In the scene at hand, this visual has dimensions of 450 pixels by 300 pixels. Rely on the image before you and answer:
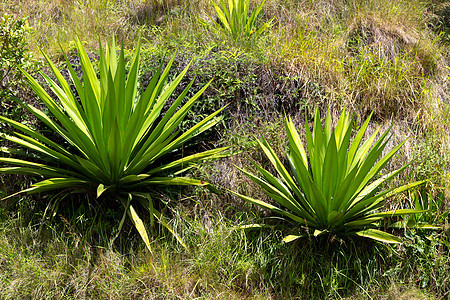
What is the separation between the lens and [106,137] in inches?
113

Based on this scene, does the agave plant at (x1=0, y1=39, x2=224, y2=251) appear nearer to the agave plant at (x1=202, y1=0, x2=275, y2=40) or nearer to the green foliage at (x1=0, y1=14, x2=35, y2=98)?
the green foliage at (x1=0, y1=14, x2=35, y2=98)

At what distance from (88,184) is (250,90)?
166cm

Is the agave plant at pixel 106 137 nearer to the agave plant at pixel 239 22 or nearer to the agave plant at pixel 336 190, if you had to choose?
the agave plant at pixel 336 190

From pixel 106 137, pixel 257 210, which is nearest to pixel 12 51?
pixel 106 137

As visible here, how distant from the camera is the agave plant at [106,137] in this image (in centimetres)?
282

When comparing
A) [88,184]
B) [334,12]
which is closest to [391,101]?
[334,12]

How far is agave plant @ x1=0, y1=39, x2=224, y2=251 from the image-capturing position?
282cm

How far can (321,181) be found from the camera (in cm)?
287

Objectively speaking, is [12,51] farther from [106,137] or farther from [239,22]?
[239,22]

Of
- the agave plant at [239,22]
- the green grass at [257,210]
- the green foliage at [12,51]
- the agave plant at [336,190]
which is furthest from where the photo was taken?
the agave plant at [239,22]

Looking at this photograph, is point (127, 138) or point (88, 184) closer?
point (127, 138)

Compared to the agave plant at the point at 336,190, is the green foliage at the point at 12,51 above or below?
above

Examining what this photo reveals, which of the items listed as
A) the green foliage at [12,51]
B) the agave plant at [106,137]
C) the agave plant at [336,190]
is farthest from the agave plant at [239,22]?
the green foliage at [12,51]

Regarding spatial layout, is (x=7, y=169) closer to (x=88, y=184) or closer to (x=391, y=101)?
(x=88, y=184)
